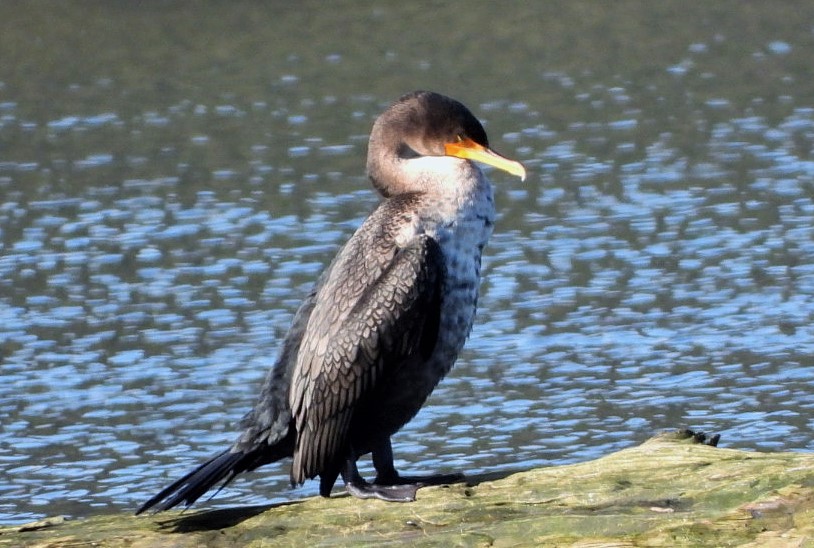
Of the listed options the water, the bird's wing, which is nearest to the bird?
the bird's wing

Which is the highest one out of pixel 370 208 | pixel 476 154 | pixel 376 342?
pixel 370 208

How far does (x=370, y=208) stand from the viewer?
1188 cm

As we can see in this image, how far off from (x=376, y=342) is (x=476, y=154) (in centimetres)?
79

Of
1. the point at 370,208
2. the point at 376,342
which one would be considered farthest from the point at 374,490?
the point at 370,208

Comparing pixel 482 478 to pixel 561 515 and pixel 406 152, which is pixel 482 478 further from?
pixel 406 152

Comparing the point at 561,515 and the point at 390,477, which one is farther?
the point at 390,477

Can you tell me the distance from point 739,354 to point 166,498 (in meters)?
4.77

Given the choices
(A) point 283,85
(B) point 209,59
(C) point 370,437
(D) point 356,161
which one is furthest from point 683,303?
(B) point 209,59

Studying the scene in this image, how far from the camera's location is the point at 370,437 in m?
5.15

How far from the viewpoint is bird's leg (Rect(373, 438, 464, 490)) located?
16.4 ft

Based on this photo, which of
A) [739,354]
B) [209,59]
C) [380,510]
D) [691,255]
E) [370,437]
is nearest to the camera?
[380,510]

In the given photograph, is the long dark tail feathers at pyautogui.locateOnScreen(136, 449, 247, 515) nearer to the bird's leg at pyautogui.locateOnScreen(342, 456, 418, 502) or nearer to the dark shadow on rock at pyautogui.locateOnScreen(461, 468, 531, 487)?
the bird's leg at pyautogui.locateOnScreen(342, 456, 418, 502)

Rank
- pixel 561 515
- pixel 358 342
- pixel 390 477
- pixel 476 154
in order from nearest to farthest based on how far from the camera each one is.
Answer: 1. pixel 561 515
2. pixel 358 342
3. pixel 390 477
4. pixel 476 154

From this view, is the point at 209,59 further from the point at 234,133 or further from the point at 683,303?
the point at 683,303
